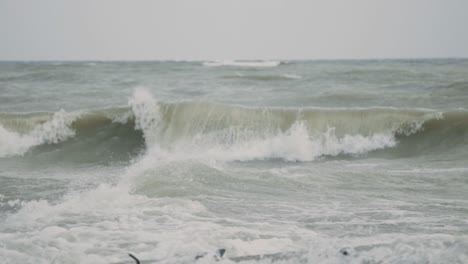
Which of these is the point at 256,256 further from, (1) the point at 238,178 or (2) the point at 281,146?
(2) the point at 281,146

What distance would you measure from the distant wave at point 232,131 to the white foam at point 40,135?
0.7 inches

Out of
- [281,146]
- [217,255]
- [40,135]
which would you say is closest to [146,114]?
[40,135]

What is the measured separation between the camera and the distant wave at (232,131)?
10844mm

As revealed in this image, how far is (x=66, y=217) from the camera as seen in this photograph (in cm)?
551

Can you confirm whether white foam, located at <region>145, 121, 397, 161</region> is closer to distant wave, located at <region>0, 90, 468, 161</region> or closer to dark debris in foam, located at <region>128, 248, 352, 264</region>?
distant wave, located at <region>0, 90, 468, 161</region>

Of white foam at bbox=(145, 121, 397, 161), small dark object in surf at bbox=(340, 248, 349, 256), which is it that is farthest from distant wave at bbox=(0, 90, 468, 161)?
small dark object in surf at bbox=(340, 248, 349, 256)

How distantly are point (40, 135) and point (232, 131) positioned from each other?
4302 millimetres

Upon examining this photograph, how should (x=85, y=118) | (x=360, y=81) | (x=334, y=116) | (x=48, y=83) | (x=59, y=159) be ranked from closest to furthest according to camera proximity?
(x=59, y=159) → (x=334, y=116) → (x=85, y=118) → (x=360, y=81) → (x=48, y=83)

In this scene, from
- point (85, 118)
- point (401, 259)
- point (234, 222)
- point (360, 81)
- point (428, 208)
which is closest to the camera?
point (401, 259)

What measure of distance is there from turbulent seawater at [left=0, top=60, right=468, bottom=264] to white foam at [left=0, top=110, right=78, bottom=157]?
41 mm

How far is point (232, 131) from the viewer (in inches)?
463

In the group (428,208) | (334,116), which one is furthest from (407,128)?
(428,208)

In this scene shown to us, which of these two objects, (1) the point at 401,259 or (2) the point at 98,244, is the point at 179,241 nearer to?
(2) the point at 98,244

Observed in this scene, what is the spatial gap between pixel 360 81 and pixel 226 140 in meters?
10.7
